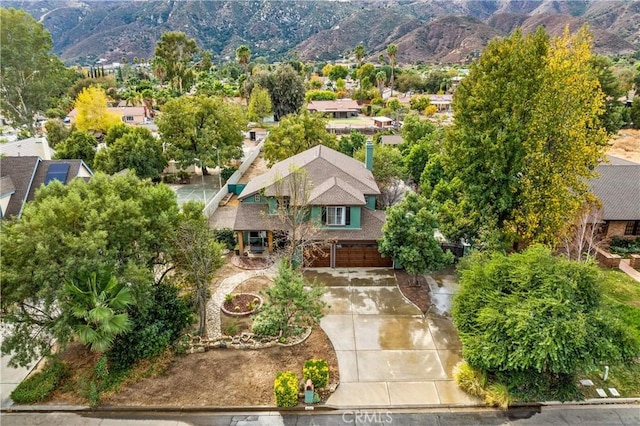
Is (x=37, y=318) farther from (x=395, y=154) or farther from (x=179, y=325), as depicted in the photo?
(x=395, y=154)

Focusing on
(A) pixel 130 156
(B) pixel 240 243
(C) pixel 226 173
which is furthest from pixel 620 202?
(A) pixel 130 156

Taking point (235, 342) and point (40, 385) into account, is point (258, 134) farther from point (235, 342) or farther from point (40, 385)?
point (40, 385)

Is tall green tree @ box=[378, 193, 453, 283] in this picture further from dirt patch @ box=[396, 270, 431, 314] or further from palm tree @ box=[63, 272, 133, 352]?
palm tree @ box=[63, 272, 133, 352]

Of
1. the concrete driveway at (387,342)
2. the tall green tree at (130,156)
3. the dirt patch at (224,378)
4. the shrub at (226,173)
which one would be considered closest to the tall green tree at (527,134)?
the concrete driveway at (387,342)

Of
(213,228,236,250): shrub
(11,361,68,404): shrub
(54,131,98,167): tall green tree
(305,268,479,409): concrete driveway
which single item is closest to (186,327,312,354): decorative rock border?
(305,268,479,409): concrete driveway

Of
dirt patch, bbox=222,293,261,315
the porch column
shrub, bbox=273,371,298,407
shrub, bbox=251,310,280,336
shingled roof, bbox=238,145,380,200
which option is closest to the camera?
shrub, bbox=273,371,298,407

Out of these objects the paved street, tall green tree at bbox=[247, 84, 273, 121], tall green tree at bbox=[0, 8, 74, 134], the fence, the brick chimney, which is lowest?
the paved street

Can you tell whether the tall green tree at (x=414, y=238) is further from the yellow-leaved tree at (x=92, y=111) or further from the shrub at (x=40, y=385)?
the yellow-leaved tree at (x=92, y=111)
